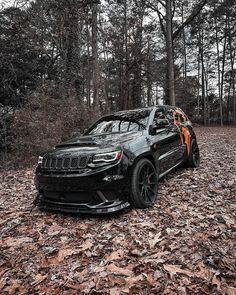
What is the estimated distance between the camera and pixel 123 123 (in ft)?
17.0

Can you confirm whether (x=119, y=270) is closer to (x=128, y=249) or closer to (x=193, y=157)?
(x=128, y=249)

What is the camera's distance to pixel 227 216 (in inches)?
152

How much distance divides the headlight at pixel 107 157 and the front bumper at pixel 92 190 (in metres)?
0.11

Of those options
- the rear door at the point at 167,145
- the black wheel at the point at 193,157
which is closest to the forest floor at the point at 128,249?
the rear door at the point at 167,145

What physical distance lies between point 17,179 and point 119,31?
11891 mm

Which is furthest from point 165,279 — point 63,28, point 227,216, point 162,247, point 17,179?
point 63,28

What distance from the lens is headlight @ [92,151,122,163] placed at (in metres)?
3.62

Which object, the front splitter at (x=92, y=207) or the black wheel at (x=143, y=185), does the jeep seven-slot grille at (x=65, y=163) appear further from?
the black wheel at (x=143, y=185)

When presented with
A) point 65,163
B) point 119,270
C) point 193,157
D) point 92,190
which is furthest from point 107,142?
point 193,157

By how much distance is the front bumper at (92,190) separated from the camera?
3.55 metres

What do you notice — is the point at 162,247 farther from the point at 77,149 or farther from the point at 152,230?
the point at 77,149

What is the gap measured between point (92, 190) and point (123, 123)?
6.64 feet

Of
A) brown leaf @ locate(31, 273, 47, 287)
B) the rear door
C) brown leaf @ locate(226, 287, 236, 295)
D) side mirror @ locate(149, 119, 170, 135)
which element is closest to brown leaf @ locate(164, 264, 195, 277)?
brown leaf @ locate(226, 287, 236, 295)

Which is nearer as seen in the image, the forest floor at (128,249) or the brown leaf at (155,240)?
the forest floor at (128,249)
